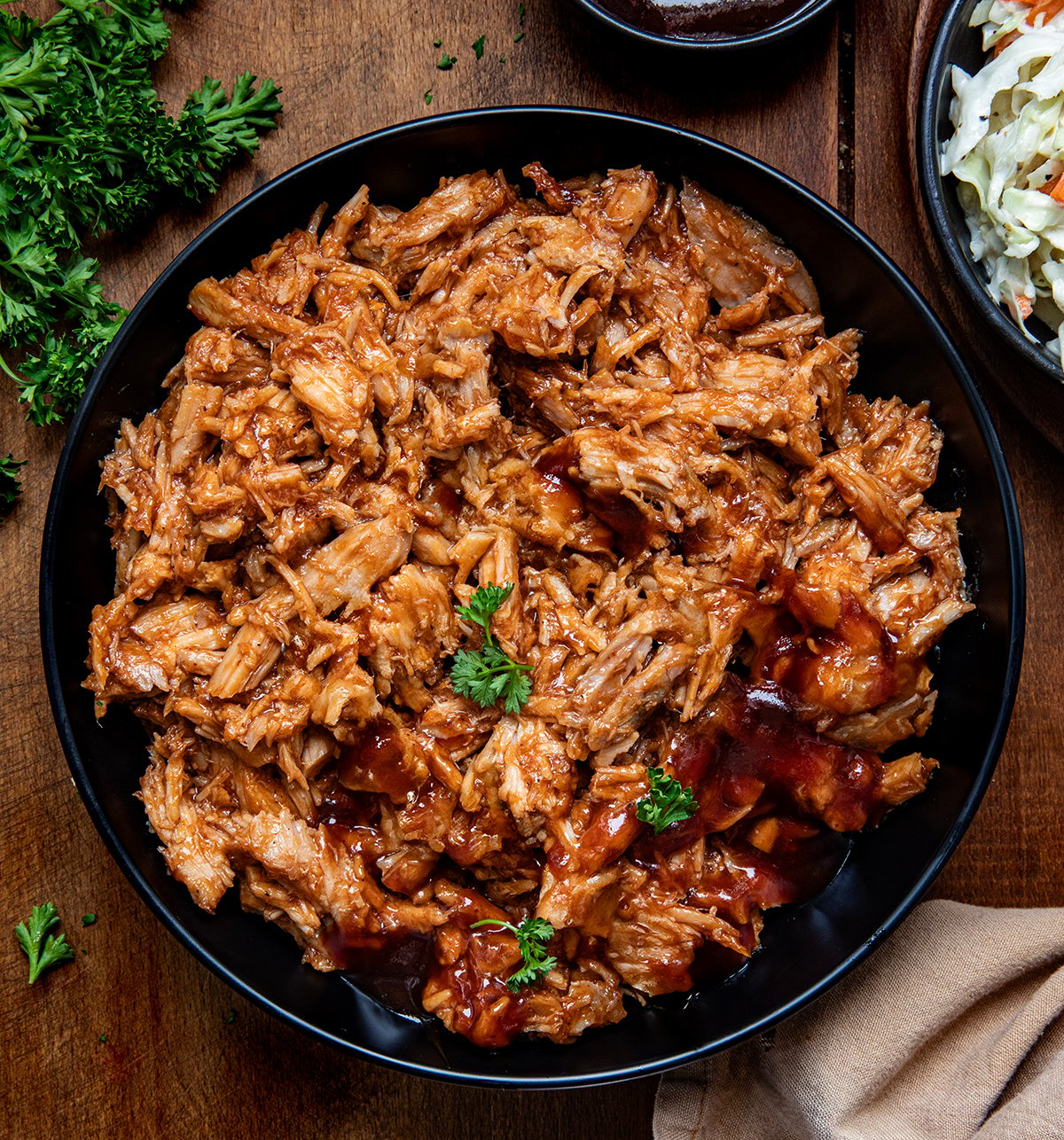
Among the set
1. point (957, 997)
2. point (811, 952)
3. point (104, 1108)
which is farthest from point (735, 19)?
point (104, 1108)

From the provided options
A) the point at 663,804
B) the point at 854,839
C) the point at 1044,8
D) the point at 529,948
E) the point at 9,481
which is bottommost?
the point at 854,839

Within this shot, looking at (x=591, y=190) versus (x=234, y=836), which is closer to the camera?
(x=234, y=836)

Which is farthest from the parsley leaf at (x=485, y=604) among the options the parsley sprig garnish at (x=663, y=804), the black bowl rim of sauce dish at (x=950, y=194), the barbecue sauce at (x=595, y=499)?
the black bowl rim of sauce dish at (x=950, y=194)

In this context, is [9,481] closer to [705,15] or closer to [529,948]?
[529,948]

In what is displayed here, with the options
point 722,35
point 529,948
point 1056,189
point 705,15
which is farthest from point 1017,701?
point 705,15

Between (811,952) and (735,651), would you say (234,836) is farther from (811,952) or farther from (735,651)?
(811,952)

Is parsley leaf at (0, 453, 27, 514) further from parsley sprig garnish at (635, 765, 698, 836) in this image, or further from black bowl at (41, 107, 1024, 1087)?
parsley sprig garnish at (635, 765, 698, 836)
